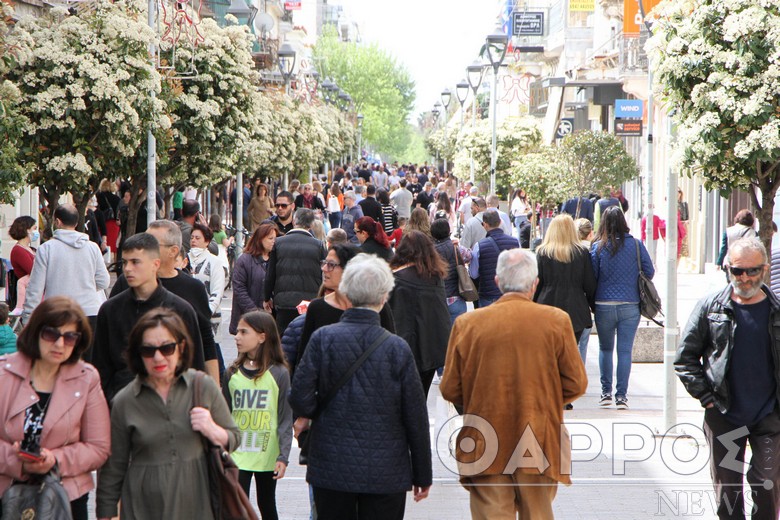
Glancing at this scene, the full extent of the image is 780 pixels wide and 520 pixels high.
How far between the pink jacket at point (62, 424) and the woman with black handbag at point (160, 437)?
0.08 metres

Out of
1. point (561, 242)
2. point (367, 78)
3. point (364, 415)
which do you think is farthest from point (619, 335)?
point (367, 78)

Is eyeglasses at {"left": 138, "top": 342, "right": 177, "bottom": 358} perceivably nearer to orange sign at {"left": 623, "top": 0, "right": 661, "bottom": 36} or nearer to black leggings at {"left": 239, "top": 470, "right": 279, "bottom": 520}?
black leggings at {"left": 239, "top": 470, "right": 279, "bottom": 520}

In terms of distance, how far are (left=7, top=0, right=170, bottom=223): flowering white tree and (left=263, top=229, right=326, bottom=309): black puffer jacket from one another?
198 inches

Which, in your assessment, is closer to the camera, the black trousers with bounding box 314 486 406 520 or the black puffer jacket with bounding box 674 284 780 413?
the black trousers with bounding box 314 486 406 520

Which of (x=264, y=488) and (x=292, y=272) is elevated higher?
(x=292, y=272)

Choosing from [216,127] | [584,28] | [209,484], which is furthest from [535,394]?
[584,28]

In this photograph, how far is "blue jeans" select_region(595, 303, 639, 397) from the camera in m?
10.9

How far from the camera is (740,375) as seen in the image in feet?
20.2

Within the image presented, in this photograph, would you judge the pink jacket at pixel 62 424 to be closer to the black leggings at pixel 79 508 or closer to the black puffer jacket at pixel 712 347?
the black leggings at pixel 79 508

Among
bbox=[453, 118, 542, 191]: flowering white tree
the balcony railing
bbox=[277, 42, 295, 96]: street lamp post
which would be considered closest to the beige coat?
bbox=[277, 42, 295, 96]: street lamp post

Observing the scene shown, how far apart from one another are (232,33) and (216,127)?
1.74 metres

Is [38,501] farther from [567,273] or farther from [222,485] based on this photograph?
[567,273]

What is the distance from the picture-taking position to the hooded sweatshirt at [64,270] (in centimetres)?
952

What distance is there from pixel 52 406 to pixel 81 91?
1052 centimetres
